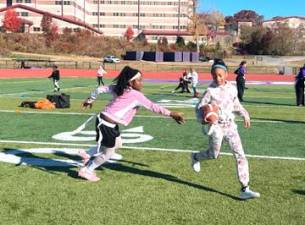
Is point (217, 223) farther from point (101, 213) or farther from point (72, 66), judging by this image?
point (72, 66)

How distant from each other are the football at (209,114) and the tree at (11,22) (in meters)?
104

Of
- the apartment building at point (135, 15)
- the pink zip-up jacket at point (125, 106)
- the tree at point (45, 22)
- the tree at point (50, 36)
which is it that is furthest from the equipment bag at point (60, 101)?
the apartment building at point (135, 15)

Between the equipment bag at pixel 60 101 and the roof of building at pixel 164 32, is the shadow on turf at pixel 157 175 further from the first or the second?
the roof of building at pixel 164 32

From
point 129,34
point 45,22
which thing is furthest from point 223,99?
point 129,34

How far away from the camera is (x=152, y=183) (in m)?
7.45

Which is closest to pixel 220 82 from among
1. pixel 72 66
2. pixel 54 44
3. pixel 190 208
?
pixel 190 208

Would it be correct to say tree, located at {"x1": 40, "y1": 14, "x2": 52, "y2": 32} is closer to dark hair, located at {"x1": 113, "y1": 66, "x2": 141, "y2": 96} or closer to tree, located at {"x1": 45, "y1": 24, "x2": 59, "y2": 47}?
tree, located at {"x1": 45, "y1": 24, "x2": 59, "y2": 47}

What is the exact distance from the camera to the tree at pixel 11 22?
10644cm

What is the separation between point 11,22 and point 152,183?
10418 cm

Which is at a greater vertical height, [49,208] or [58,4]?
[58,4]

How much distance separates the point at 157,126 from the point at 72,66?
48578 millimetres

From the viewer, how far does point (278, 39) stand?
112 meters

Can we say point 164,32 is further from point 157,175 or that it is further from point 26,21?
point 157,175

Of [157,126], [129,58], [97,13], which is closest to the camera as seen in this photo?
[157,126]
